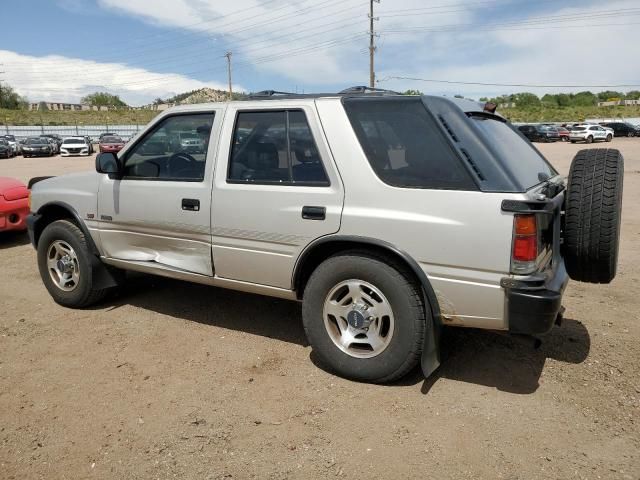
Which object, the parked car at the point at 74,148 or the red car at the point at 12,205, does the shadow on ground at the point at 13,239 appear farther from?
the parked car at the point at 74,148

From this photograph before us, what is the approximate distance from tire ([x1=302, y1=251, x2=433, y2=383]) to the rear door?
251 millimetres

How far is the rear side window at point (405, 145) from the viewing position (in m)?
2.94

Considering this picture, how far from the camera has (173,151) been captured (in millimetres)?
4105

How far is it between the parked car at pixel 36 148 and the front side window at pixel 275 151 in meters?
35.8

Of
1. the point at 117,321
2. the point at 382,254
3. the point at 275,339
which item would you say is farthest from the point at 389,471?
the point at 117,321

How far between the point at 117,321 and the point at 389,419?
268 cm

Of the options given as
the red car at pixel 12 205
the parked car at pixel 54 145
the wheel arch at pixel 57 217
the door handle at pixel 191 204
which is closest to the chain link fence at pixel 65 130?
the parked car at pixel 54 145

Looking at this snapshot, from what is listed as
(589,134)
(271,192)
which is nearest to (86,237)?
(271,192)

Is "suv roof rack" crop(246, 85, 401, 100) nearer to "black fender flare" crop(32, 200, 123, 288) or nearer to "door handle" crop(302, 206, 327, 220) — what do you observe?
"door handle" crop(302, 206, 327, 220)

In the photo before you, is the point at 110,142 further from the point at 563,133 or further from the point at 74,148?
the point at 563,133

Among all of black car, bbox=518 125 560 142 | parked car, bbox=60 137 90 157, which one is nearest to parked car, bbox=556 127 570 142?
black car, bbox=518 125 560 142

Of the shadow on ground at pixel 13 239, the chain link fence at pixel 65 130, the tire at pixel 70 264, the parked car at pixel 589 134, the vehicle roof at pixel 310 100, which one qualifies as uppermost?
the chain link fence at pixel 65 130

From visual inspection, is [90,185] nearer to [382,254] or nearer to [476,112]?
[382,254]

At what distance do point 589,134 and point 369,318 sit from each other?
44728 mm
